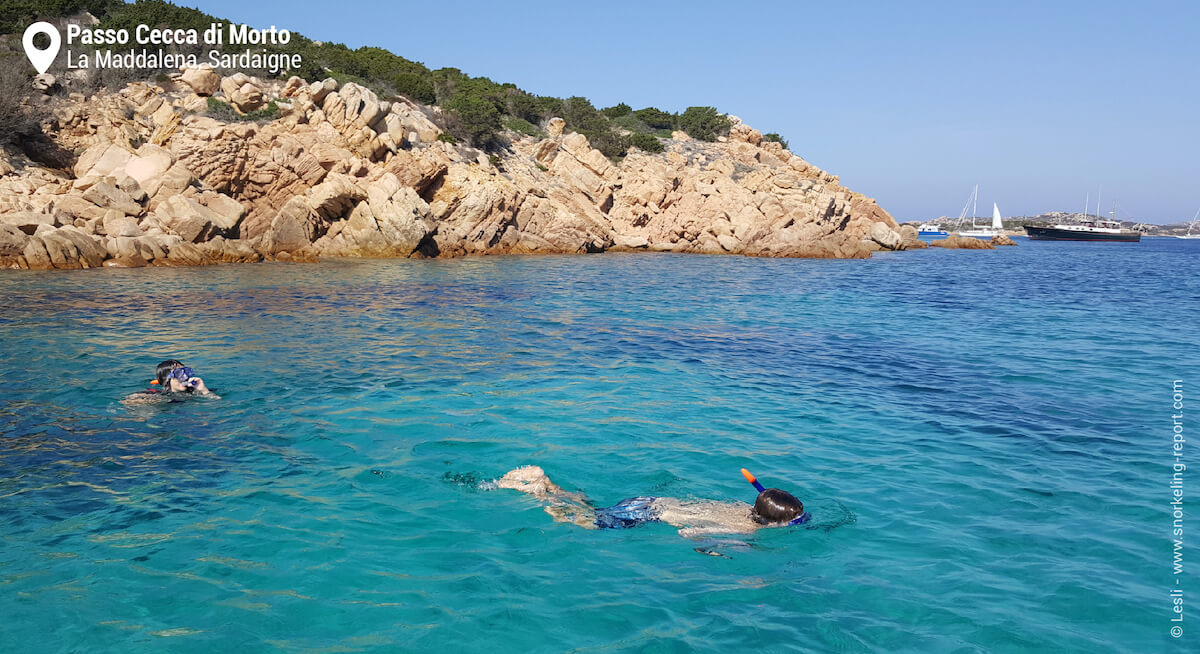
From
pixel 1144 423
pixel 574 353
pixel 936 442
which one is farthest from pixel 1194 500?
pixel 574 353

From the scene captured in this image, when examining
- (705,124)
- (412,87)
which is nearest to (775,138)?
(705,124)

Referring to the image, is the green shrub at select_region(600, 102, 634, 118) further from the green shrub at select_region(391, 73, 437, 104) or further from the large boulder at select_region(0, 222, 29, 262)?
the large boulder at select_region(0, 222, 29, 262)

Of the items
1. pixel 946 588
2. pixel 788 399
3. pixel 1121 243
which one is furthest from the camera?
pixel 1121 243

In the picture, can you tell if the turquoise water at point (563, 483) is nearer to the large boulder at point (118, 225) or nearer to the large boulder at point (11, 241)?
the large boulder at point (11, 241)

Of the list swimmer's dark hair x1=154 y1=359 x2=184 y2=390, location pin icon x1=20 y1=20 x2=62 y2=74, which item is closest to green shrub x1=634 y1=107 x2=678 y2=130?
location pin icon x1=20 y1=20 x2=62 y2=74

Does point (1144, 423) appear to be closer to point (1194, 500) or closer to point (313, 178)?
point (1194, 500)

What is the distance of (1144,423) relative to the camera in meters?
10.9

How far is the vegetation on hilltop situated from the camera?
4312 centimetres

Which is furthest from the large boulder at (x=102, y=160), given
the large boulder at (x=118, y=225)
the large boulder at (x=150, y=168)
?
the large boulder at (x=118, y=225)

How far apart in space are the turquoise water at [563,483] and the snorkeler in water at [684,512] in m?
0.16

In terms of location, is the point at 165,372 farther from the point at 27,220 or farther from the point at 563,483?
the point at 27,220

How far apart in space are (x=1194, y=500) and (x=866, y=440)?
352cm

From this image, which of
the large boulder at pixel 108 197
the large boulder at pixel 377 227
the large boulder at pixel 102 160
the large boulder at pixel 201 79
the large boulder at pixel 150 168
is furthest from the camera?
the large boulder at pixel 201 79

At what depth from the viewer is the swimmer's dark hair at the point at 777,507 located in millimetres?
7031
